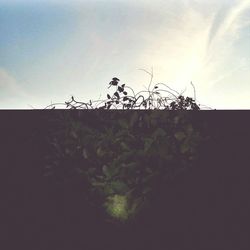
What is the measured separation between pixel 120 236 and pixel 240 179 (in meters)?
1.28

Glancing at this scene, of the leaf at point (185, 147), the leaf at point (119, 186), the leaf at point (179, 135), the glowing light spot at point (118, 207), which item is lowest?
the glowing light spot at point (118, 207)

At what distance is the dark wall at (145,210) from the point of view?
12.3 feet

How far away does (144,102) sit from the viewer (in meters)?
4.06

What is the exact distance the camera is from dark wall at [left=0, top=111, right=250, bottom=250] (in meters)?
3.74

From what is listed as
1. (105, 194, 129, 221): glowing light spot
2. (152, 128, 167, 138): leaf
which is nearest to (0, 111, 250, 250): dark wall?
(105, 194, 129, 221): glowing light spot

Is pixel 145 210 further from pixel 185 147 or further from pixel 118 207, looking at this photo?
pixel 185 147

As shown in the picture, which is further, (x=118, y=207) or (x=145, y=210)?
(x=145, y=210)

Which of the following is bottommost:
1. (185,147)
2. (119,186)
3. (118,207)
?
(118,207)

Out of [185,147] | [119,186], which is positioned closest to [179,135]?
[185,147]

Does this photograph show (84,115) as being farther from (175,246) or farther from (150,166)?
(175,246)

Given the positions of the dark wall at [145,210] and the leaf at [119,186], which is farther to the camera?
the dark wall at [145,210]

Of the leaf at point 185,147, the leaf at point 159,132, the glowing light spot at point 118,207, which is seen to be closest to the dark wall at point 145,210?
the glowing light spot at point 118,207

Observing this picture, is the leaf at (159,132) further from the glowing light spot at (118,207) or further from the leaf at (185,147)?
the glowing light spot at (118,207)

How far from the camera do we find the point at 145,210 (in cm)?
358
